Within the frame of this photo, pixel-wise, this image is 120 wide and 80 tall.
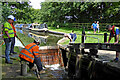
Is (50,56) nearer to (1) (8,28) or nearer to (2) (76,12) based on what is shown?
(1) (8,28)

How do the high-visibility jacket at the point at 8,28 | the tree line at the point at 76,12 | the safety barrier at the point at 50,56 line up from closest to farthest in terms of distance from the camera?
the high-visibility jacket at the point at 8,28
the safety barrier at the point at 50,56
the tree line at the point at 76,12

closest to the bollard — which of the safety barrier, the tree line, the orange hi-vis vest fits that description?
the orange hi-vis vest

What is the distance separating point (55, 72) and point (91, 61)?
377cm

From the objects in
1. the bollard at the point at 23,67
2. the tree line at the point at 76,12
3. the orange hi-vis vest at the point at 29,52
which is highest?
the tree line at the point at 76,12

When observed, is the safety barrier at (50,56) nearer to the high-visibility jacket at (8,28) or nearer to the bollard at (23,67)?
the high-visibility jacket at (8,28)

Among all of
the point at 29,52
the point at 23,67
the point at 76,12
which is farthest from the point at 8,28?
the point at 76,12

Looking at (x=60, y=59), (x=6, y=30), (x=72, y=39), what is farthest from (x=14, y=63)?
(x=72, y=39)

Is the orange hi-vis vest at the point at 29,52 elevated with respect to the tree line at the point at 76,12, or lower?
lower

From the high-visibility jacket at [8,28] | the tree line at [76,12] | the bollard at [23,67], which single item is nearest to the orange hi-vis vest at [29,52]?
the bollard at [23,67]

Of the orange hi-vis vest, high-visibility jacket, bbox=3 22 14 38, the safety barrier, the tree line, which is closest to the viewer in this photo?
the orange hi-vis vest

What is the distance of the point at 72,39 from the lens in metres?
11.2

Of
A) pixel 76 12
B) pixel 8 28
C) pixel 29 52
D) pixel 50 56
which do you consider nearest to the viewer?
pixel 29 52

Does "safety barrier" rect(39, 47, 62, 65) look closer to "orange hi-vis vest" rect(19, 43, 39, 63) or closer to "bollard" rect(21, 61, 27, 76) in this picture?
"bollard" rect(21, 61, 27, 76)

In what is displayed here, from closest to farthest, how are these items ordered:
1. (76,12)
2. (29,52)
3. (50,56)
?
(29,52) < (50,56) < (76,12)
